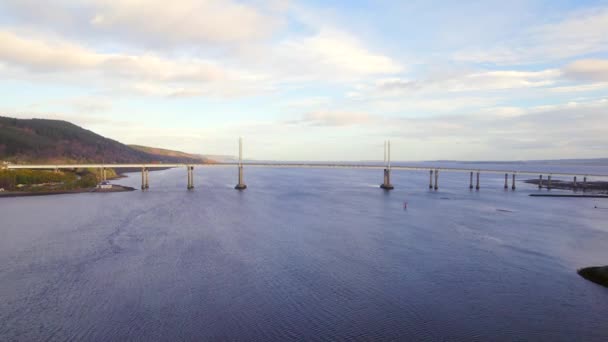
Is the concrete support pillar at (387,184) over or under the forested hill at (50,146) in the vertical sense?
under

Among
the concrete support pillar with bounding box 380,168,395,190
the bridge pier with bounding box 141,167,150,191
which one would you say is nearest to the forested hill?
the bridge pier with bounding box 141,167,150,191

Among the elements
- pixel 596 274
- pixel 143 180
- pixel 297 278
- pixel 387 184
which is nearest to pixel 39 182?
pixel 143 180

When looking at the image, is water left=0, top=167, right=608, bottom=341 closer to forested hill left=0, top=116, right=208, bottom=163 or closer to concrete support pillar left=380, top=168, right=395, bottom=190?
concrete support pillar left=380, top=168, right=395, bottom=190

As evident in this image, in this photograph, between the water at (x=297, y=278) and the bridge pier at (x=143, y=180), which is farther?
the bridge pier at (x=143, y=180)

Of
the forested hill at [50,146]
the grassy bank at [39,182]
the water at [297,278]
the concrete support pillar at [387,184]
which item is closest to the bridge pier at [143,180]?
the grassy bank at [39,182]

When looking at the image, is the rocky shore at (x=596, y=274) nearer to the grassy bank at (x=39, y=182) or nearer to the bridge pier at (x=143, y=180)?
the bridge pier at (x=143, y=180)

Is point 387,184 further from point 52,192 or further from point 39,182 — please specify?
point 39,182
